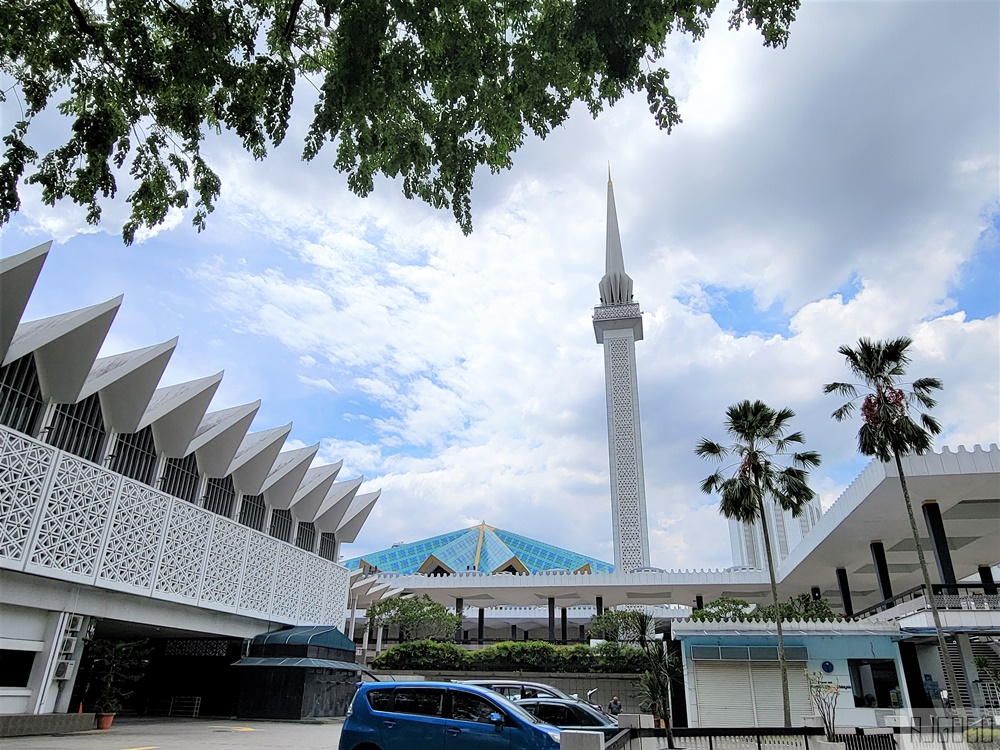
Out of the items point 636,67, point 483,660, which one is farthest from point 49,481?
point 483,660

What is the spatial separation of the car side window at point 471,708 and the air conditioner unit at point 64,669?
1512 cm

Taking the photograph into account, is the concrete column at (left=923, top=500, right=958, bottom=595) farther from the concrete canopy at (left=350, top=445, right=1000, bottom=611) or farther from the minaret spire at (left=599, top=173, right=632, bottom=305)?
the minaret spire at (left=599, top=173, right=632, bottom=305)

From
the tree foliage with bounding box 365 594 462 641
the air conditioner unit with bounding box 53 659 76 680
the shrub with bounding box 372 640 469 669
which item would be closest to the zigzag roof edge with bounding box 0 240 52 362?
the air conditioner unit with bounding box 53 659 76 680

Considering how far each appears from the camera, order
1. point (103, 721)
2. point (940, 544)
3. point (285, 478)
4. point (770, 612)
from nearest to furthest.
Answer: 1. point (103, 721)
2. point (940, 544)
3. point (770, 612)
4. point (285, 478)

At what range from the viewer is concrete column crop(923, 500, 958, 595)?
1962 centimetres

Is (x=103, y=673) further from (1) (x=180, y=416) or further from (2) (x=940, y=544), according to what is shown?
(2) (x=940, y=544)

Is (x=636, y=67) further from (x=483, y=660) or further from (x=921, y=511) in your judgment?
(x=483, y=660)

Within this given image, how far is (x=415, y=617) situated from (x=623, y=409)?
78.8ft

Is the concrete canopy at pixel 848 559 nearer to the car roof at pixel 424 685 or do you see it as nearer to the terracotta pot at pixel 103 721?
the car roof at pixel 424 685

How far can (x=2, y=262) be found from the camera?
587 inches

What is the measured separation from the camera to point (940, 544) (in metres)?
20.1

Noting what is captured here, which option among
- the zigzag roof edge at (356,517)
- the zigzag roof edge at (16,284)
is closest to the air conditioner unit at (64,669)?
the zigzag roof edge at (16,284)

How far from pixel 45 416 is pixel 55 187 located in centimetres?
1339

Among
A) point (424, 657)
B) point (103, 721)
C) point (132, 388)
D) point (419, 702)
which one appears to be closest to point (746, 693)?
point (419, 702)
